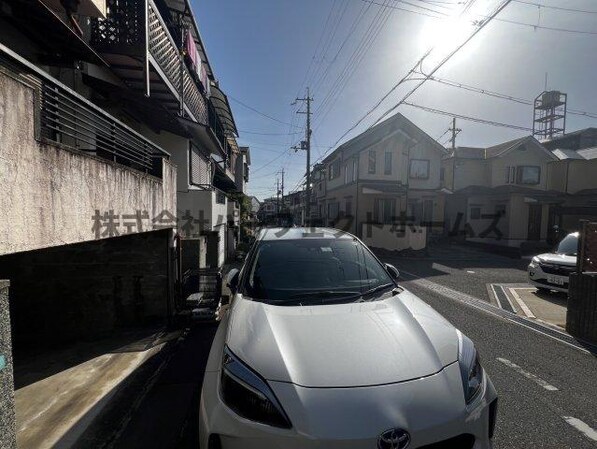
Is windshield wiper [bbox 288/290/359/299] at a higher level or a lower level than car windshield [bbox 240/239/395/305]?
lower

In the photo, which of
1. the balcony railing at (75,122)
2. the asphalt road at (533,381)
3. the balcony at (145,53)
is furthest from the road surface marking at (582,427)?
the balcony at (145,53)

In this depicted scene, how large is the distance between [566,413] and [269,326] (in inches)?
118

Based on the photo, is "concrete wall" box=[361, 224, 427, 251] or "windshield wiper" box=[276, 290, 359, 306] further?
"concrete wall" box=[361, 224, 427, 251]

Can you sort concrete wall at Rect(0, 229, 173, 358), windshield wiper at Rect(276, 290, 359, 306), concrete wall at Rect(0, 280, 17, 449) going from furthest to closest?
concrete wall at Rect(0, 229, 173, 358)
windshield wiper at Rect(276, 290, 359, 306)
concrete wall at Rect(0, 280, 17, 449)

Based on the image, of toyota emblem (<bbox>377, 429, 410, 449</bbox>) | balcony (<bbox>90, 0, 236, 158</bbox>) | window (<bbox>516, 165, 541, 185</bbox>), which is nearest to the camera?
toyota emblem (<bbox>377, 429, 410, 449</bbox>)

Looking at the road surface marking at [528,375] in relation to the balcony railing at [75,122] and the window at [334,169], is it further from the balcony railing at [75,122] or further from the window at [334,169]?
the window at [334,169]

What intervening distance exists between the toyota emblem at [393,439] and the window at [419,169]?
70.2ft

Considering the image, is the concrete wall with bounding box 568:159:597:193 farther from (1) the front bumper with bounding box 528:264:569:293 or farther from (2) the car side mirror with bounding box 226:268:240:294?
(2) the car side mirror with bounding box 226:268:240:294

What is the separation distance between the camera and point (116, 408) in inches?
133

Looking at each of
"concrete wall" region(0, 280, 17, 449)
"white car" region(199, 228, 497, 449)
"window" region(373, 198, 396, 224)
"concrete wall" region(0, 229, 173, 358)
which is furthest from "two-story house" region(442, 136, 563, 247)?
"concrete wall" region(0, 280, 17, 449)

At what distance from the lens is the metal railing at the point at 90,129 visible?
2.81 meters

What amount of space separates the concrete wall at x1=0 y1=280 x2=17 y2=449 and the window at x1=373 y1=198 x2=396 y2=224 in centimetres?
1952

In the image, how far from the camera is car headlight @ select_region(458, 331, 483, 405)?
6.29ft

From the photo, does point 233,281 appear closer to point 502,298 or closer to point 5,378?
point 5,378
